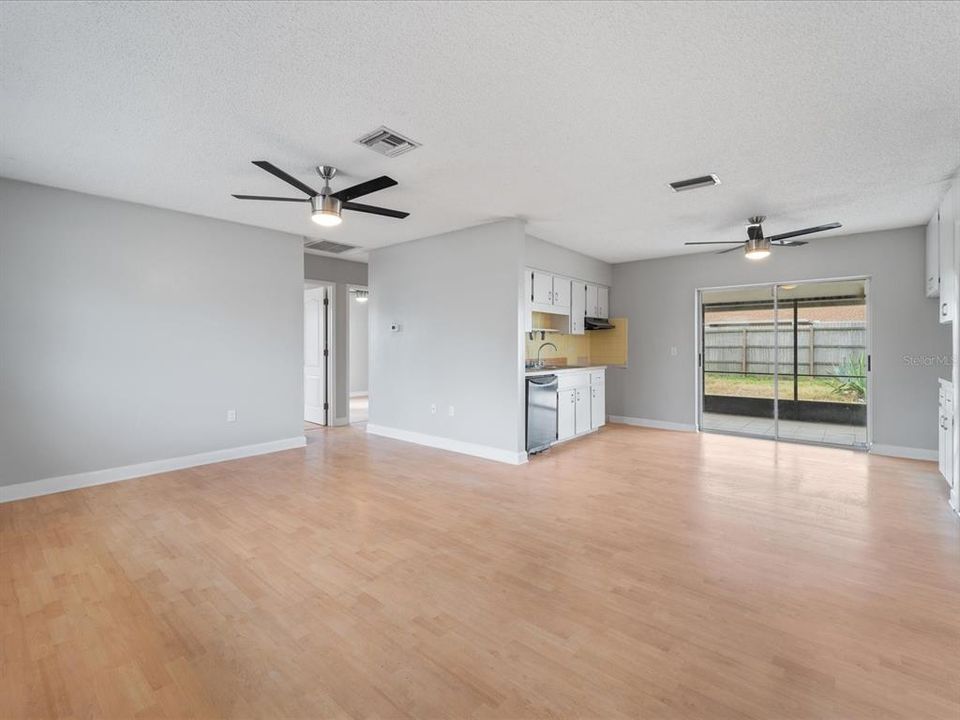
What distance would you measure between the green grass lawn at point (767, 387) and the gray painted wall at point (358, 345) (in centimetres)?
800

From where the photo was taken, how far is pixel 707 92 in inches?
97.7

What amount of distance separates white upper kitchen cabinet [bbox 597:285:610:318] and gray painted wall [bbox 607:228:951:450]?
15 cm

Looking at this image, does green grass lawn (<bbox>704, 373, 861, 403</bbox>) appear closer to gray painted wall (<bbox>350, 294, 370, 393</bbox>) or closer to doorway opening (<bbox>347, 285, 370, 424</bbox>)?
doorway opening (<bbox>347, 285, 370, 424</bbox>)

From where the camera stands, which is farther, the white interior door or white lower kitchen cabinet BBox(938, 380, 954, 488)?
the white interior door

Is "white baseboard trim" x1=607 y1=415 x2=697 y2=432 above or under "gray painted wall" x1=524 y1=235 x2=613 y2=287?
under

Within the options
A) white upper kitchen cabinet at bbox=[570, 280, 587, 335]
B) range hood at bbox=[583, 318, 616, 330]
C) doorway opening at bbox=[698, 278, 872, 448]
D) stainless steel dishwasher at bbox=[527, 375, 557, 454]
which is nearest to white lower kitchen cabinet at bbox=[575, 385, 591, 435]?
stainless steel dishwasher at bbox=[527, 375, 557, 454]

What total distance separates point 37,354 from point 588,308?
643 centimetres

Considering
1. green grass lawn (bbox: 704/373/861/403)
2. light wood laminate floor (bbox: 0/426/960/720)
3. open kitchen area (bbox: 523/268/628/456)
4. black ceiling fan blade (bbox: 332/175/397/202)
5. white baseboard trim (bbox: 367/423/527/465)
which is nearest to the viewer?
light wood laminate floor (bbox: 0/426/960/720)

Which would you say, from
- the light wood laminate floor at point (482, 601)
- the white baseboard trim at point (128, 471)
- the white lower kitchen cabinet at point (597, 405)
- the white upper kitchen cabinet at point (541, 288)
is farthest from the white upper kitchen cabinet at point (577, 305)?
the white baseboard trim at point (128, 471)

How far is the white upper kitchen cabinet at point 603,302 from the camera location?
7.39 meters

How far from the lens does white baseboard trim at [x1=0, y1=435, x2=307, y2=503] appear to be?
154 inches

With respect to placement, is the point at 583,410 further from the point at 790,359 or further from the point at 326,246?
the point at 326,246

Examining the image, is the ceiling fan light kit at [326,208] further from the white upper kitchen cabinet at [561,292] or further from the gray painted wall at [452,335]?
the white upper kitchen cabinet at [561,292]

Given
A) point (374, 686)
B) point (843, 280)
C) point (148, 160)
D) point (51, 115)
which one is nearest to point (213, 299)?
point (148, 160)
